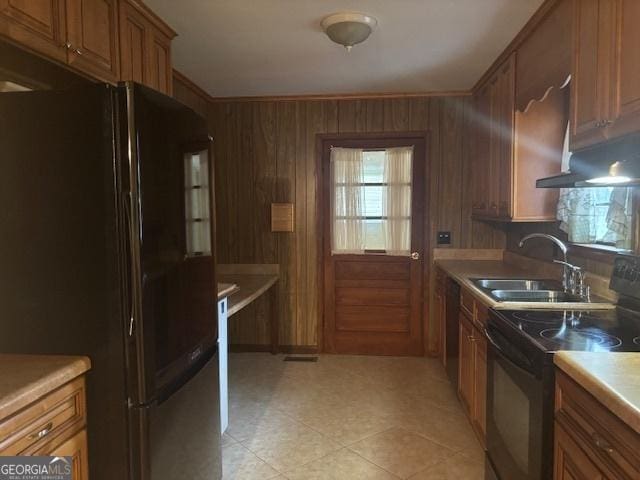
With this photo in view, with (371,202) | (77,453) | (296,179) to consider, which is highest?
(296,179)

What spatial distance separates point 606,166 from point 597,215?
34.4 inches

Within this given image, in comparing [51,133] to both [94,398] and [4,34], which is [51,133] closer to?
[4,34]

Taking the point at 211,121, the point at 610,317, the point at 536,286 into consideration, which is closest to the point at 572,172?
the point at 610,317

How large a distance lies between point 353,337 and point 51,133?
3.28 m

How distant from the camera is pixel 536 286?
2.68 meters

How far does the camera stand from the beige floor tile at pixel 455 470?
2.23 meters

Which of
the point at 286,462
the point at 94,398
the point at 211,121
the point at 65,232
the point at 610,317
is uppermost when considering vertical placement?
the point at 211,121

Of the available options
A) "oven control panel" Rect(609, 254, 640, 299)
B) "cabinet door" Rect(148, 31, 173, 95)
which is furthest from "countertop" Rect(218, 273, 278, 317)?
"oven control panel" Rect(609, 254, 640, 299)

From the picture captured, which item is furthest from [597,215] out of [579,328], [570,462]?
[570,462]

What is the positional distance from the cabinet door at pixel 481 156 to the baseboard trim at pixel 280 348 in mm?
2027

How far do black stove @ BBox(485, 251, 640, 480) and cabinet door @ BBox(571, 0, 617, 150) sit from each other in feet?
2.07

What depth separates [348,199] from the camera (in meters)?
4.04

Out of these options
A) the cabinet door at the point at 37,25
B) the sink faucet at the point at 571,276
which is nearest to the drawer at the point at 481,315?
the sink faucet at the point at 571,276

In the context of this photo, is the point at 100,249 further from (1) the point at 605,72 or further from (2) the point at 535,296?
(2) the point at 535,296
